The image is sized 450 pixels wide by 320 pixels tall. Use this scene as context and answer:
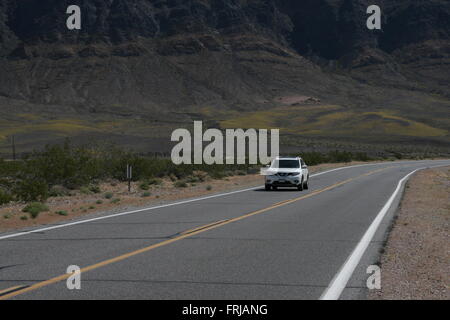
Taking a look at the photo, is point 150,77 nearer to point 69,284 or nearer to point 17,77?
point 17,77

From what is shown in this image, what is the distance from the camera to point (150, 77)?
198250 millimetres

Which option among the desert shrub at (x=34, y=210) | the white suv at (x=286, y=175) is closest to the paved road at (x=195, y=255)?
the desert shrub at (x=34, y=210)

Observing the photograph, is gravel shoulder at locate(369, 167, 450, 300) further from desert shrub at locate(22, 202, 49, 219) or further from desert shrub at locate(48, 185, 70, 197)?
desert shrub at locate(48, 185, 70, 197)

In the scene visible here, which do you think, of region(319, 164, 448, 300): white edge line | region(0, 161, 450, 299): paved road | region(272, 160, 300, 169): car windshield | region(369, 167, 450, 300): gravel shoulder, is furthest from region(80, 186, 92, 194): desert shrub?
region(319, 164, 448, 300): white edge line

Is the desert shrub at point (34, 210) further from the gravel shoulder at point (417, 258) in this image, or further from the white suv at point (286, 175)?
the white suv at point (286, 175)

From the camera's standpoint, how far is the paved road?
821 centimetres

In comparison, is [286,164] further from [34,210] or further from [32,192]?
[34,210]

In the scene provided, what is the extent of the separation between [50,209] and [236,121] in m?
132

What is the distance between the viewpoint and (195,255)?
10.8 metres

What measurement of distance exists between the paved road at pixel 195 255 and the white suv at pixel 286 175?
30.8 feet

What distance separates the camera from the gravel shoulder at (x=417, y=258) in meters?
8.29

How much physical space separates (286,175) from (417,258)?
1750cm

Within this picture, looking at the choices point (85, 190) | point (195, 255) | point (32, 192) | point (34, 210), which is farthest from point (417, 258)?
point (85, 190)
